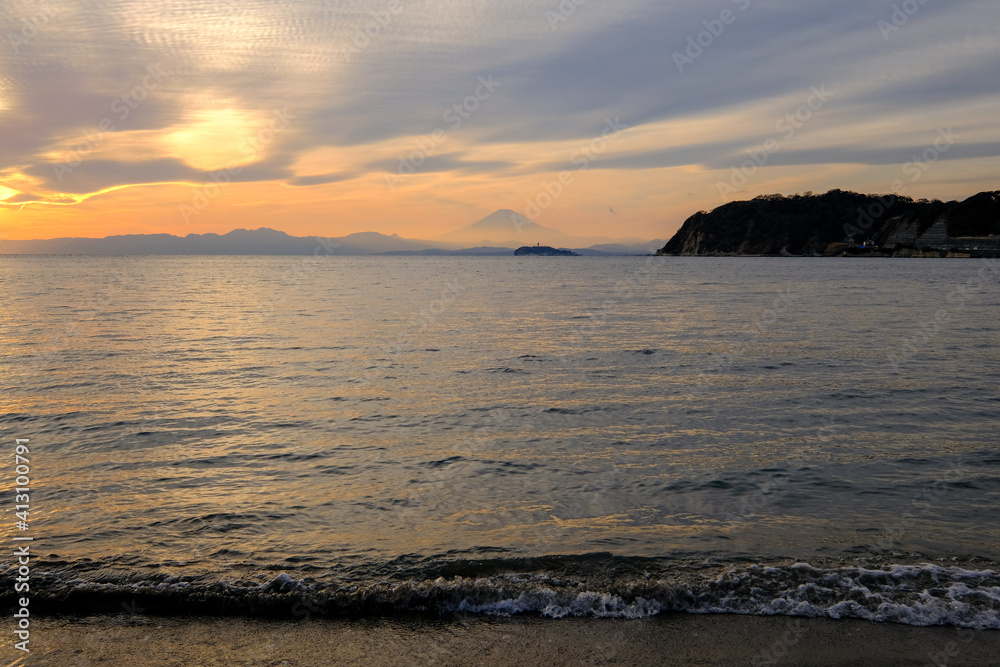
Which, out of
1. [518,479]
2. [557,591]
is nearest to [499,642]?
[557,591]

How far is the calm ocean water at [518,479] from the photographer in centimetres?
805

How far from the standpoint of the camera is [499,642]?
22.8ft

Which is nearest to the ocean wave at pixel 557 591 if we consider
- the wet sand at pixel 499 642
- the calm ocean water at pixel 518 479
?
the calm ocean water at pixel 518 479

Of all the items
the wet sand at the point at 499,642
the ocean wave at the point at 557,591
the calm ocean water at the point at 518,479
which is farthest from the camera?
the calm ocean water at the point at 518,479

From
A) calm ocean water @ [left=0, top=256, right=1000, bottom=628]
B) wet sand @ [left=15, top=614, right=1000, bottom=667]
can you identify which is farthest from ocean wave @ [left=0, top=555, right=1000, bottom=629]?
wet sand @ [left=15, top=614, right=1000, bottom=667]

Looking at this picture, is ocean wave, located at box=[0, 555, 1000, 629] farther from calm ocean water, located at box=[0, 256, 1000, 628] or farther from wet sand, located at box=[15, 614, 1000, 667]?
wet sand, located at box=[15, 614, 1000, 667]

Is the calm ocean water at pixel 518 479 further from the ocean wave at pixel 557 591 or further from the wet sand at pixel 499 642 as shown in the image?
the wet sand at pixel 499 642

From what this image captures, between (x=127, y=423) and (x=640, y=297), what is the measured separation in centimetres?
5534

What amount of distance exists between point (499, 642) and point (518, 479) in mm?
5252

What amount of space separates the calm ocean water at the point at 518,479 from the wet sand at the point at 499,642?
0.97 feet

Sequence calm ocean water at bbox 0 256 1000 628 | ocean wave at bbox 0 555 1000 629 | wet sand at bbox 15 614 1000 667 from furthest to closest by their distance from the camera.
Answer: calm ocean water at bbox 0 256 1000 628 → ocean wave at bbox 0 555 1000 629 → wet sand at bbox 15 614 1000 667

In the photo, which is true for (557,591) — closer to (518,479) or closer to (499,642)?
(499,642)

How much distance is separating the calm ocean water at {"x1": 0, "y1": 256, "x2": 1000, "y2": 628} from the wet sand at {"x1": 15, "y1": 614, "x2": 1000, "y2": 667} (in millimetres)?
295

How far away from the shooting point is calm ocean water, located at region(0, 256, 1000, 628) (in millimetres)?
8047
